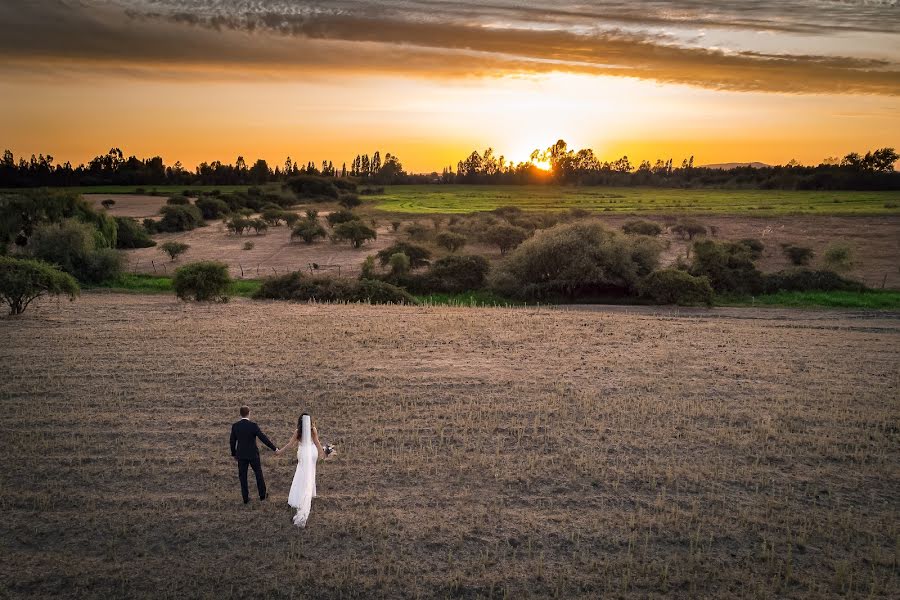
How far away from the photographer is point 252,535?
10328 mm

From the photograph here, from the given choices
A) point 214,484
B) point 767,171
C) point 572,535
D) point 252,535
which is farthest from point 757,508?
point 767,171

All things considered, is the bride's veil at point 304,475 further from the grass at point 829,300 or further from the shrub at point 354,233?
the shrub at point 354,233

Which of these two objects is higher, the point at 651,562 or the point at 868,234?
the point at 868,234

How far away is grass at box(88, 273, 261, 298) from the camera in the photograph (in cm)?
4100

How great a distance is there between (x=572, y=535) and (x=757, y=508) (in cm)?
384

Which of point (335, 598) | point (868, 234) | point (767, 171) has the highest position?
point (767, 171)

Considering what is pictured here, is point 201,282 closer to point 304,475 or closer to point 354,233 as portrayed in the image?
point 304,475

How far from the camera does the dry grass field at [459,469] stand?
31.0 ft

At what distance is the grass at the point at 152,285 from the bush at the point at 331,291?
6.94 ft

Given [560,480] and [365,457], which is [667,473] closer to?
[560,480]

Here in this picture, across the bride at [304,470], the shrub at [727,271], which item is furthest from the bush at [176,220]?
the bride at [304,470]

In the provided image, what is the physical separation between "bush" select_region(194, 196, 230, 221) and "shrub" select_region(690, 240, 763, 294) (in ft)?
240

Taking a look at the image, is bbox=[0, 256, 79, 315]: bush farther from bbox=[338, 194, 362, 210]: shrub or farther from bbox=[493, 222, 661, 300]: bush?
bbox=[338, 194, 362, 210]: shrub

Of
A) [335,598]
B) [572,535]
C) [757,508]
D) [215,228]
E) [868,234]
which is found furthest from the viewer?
[215,228]
